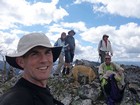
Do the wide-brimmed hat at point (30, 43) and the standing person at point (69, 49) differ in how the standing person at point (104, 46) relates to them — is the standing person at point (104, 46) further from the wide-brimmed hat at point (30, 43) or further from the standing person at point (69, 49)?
the wide-brimmed hat at point (30, 43)

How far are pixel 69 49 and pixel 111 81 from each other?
4.71m

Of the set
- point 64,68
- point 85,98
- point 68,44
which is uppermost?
point 68,44

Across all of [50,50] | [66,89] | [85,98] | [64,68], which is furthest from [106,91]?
[50,50]

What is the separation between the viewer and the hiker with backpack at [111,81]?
1292 cm

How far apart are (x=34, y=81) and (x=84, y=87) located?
540 inches

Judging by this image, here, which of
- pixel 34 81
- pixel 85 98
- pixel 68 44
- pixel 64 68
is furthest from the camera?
pixel 64 68

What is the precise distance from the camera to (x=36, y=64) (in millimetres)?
2846

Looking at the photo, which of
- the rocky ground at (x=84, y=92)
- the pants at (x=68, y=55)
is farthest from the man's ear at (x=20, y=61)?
the pants at (x=68, y=55)

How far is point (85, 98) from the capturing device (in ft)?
51.7

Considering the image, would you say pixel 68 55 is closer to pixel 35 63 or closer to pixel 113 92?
pixel 113 92

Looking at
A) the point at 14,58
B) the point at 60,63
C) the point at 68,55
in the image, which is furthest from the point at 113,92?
the point at 14,58

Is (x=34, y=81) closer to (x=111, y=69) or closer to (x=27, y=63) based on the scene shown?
(x=27, y=63)

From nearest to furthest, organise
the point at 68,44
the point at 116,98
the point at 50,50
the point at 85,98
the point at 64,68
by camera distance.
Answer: the point at 50,50 → the point at 116,98 → the point at 85,98 → the point at 68,44 → the point at 64,68

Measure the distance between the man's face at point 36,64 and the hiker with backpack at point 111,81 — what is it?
10136mm
